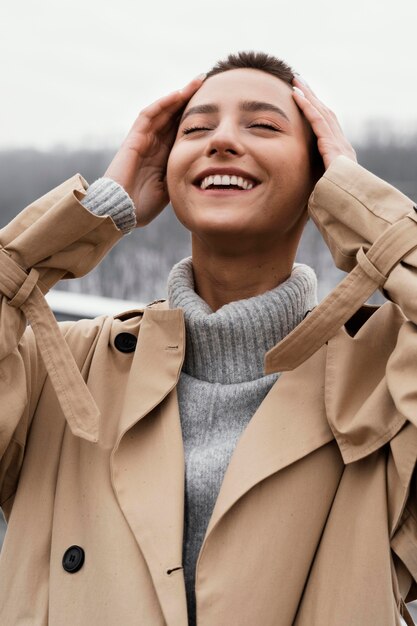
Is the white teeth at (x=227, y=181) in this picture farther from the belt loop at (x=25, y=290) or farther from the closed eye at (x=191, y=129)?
the belt loop at (x=25, y=290)

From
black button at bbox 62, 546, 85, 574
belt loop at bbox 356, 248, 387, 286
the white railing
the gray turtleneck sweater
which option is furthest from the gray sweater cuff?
the white railing

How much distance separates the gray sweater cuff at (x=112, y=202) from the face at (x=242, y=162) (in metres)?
0.11

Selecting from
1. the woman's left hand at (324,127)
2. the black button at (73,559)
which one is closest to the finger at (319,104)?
the woman's left hand at (324,127)

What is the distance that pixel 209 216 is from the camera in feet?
5.68

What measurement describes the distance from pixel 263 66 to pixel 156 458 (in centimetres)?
94

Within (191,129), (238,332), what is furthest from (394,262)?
(191,129)

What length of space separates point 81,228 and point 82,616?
0.75m

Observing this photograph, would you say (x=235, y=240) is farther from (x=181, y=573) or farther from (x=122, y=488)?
(x=181, y=573)

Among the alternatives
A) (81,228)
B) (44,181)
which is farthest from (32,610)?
(44,181)

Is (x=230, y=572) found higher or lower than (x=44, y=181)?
higher

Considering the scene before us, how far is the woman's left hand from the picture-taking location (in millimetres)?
1775

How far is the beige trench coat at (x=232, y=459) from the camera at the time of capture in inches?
57.6

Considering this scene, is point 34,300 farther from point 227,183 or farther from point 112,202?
point 227,183

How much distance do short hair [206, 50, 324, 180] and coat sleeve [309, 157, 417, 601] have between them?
22 cm
